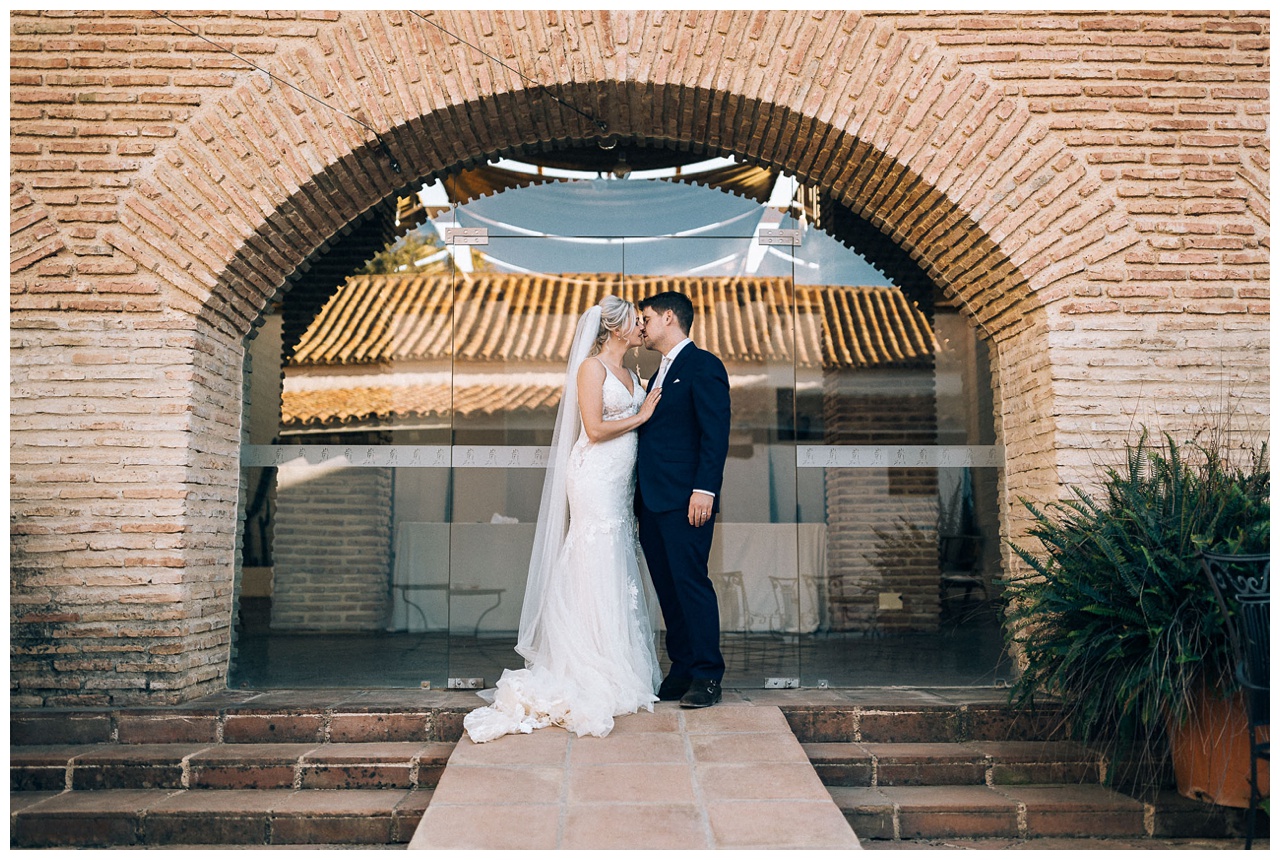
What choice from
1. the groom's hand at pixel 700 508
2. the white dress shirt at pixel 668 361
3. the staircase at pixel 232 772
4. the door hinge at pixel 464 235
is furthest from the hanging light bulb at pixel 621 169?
the staircase at pixel 232 772

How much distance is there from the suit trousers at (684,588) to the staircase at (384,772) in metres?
0.49

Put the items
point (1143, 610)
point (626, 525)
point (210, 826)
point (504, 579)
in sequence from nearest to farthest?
point (1143, 610)
point (210, 826)
point (626, 525)
point (504, 579)

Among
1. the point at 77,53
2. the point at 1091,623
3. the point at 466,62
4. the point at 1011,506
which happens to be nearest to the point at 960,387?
the point at 1011,506

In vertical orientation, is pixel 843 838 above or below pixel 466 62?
below

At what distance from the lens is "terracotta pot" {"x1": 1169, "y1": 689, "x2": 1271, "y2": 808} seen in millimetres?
3623

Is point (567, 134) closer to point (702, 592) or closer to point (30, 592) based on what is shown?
point (702, 592)

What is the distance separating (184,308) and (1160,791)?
196 inches

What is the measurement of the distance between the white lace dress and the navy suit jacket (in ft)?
0.49

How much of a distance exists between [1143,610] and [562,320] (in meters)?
3.97

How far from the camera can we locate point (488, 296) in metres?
6.34

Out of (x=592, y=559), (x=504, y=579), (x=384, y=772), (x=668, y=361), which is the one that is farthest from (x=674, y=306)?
(x=384, y=772)

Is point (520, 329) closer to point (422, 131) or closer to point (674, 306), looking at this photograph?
point (422, 131)

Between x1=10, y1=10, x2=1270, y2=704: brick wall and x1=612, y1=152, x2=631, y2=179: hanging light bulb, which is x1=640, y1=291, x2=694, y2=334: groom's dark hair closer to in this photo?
x1=10, y1=10, x2=1270, y2=704: brick wall

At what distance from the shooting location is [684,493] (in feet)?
14.7
